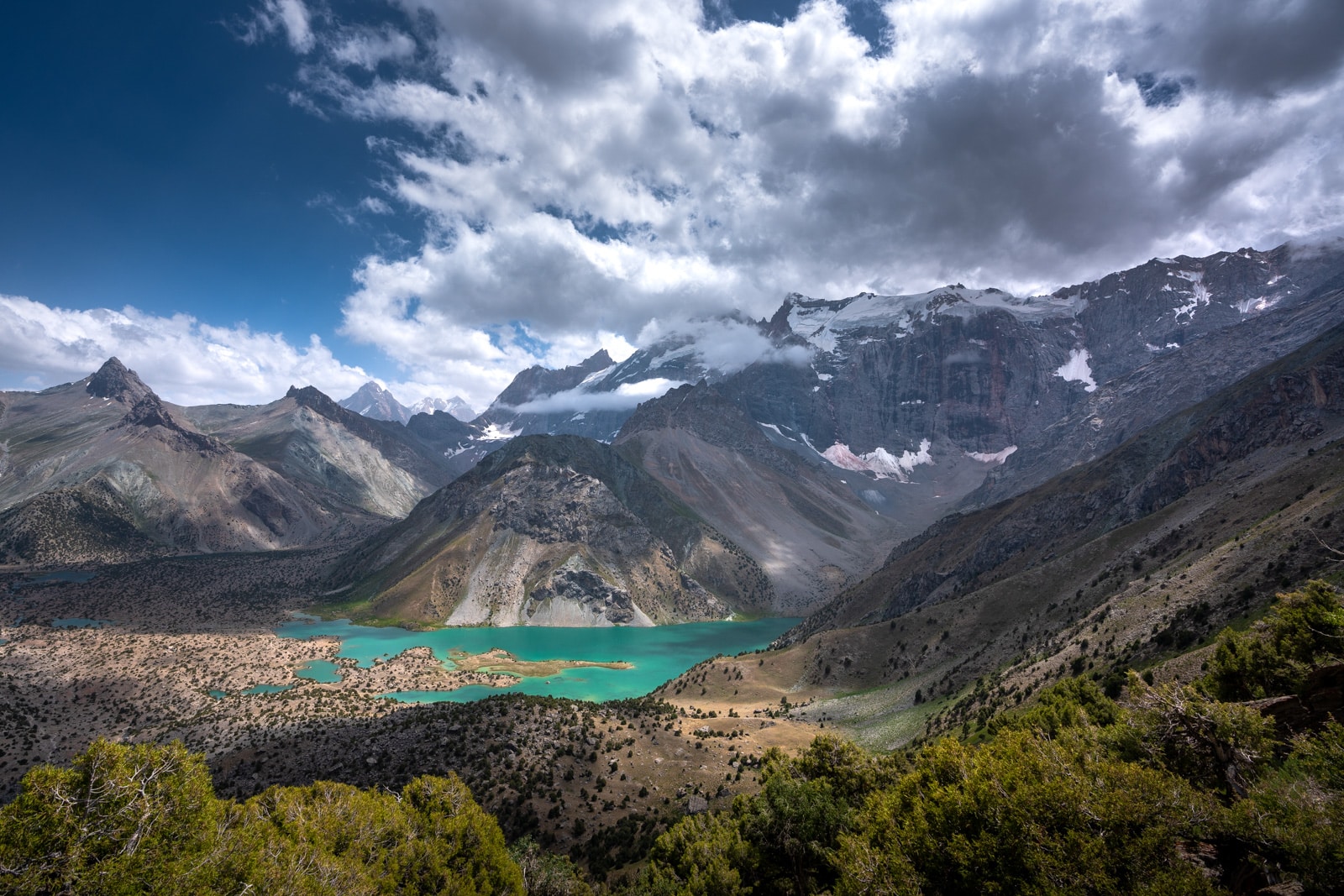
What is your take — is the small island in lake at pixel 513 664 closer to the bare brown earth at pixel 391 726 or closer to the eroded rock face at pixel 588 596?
the bare brown earth at pixel 391 726

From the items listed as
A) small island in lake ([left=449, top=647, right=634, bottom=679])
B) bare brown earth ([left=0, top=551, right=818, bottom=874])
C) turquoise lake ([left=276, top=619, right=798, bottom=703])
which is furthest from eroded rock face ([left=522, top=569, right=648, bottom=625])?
bare brown earth ([left=0, top=551, right=818, bottom=874])

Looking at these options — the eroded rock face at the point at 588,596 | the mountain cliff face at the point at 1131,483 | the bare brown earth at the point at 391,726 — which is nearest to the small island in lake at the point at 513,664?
the bare brown earth at the point at 391,726

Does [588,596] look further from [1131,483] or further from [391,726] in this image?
[1131,483]

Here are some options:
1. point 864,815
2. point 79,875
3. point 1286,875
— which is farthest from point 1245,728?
point 79,875

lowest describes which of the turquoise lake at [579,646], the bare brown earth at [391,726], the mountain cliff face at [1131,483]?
the turquoise lake at [579,646]

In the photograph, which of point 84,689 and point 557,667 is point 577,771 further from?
point 84,689
